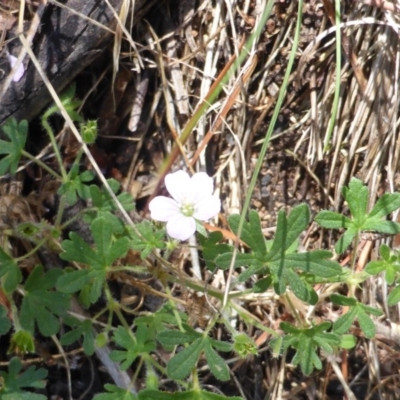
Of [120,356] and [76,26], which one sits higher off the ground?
[76,26]

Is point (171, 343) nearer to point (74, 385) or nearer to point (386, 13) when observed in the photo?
point (74, 385)

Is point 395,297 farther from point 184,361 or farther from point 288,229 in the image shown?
point 184,361

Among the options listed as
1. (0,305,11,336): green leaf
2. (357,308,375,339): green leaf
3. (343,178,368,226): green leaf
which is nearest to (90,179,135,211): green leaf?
(0,305,11,336): green leaf

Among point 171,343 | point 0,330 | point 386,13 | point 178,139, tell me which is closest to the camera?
point 171,343

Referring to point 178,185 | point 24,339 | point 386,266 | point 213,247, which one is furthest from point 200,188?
point 24,339

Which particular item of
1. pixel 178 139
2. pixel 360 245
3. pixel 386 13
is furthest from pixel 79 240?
pixel 386 13

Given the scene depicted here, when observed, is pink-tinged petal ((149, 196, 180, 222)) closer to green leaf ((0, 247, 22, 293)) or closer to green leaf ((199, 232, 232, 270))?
green leaf ((199, 232, 232, 270))

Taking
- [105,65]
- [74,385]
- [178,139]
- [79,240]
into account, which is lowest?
[74,385]

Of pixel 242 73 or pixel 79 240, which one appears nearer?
pixel 79 240

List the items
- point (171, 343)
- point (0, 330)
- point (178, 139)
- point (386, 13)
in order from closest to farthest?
point (171, 343) < point (0, 330) < point (386, 13) < point (178, 139)
